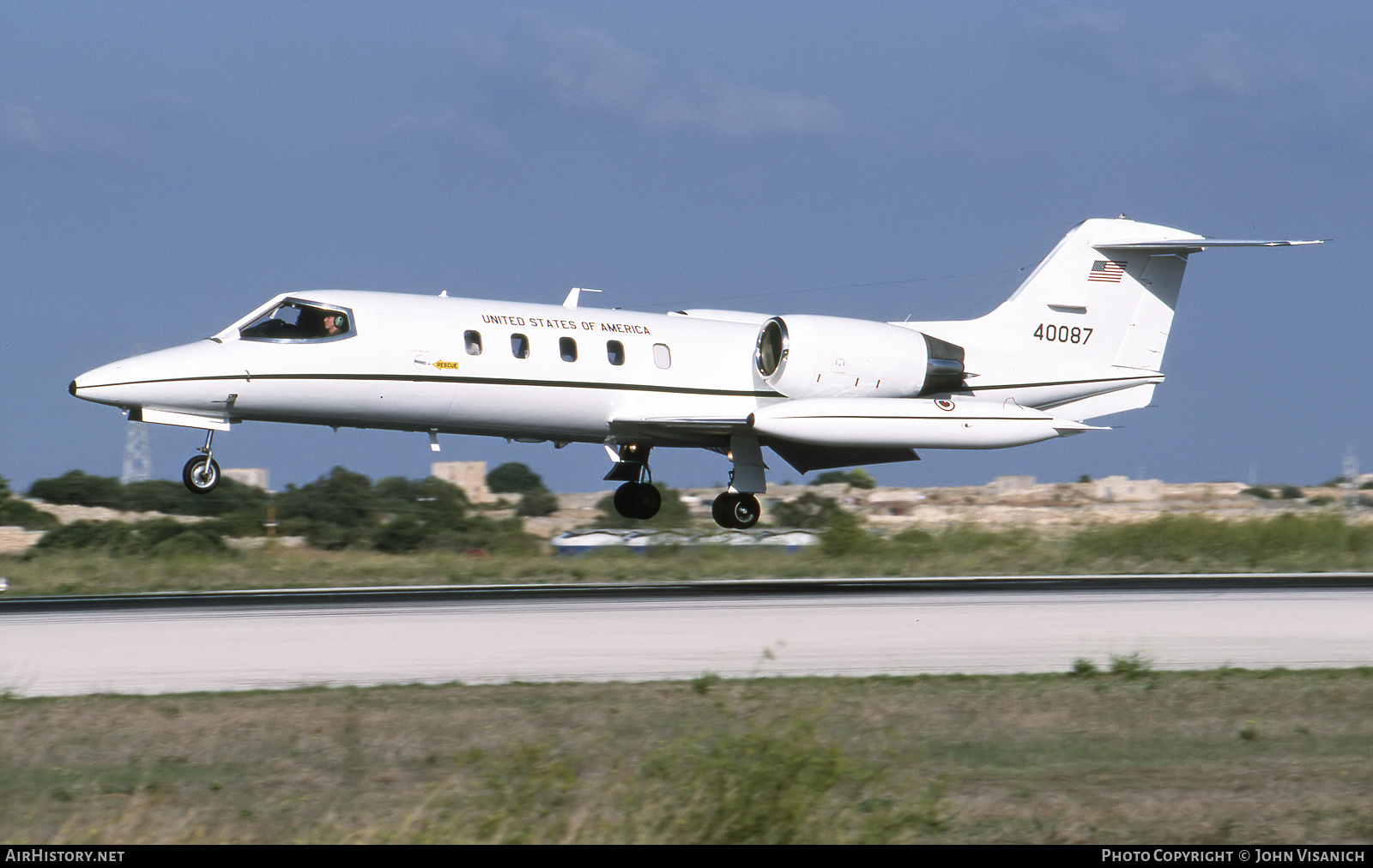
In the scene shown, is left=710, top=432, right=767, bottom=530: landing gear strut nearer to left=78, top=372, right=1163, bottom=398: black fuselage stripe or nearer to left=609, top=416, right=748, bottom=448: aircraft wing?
left=609, top=416, right=748, bottom=448: aircraft wing

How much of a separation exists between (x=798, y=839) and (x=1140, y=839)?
6.65ft

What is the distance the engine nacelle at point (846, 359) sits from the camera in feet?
83.1

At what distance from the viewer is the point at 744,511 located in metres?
27.0

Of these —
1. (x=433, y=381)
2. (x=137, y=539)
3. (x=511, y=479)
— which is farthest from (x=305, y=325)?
(x=511, y=479)

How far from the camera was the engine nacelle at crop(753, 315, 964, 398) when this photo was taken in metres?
25.3

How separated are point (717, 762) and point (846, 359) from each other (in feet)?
60.1

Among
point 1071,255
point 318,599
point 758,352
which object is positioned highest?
point 1071,255

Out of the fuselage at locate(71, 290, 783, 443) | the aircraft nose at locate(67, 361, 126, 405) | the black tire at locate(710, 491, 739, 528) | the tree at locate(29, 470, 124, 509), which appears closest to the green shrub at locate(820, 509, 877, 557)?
the black tire at locate(710, 491, 739, 528)

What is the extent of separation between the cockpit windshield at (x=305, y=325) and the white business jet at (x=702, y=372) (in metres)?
0.03

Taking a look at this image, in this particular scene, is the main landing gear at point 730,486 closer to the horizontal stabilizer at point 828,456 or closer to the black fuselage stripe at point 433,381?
the horizontal stabilizer at point 828,456
